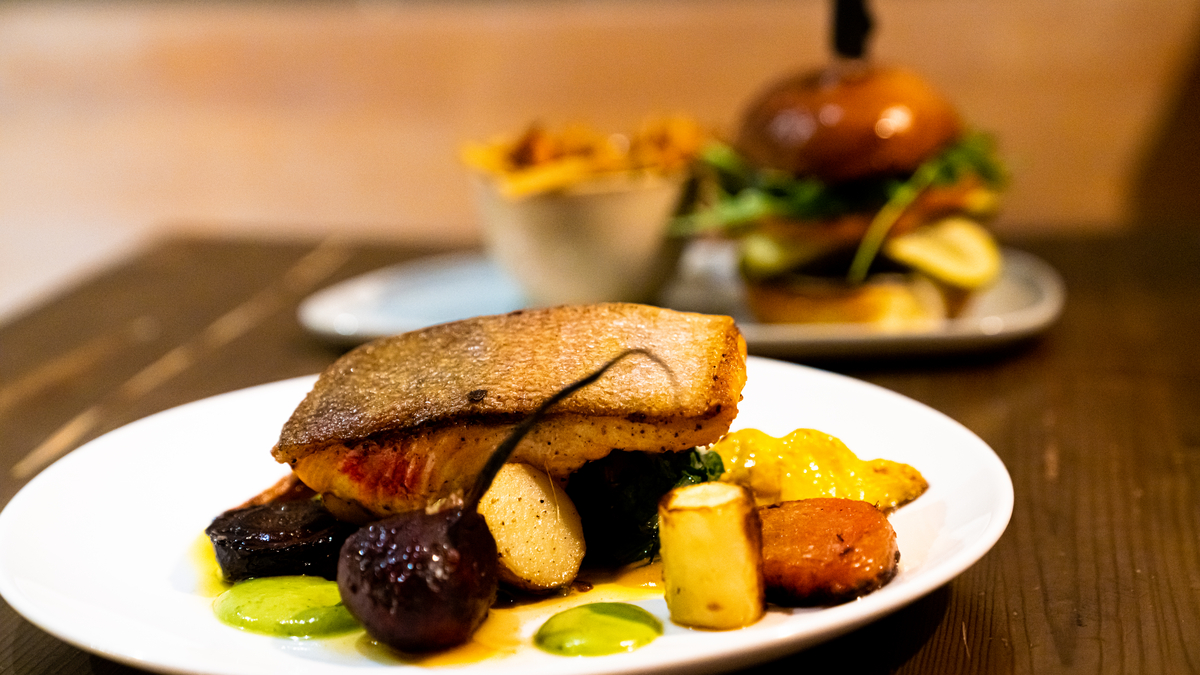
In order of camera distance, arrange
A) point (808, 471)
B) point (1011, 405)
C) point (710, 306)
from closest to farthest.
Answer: point (808, 471), point (1011, 405), point (710, 306)

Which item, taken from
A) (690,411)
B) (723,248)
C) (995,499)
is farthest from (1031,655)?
(723,248)

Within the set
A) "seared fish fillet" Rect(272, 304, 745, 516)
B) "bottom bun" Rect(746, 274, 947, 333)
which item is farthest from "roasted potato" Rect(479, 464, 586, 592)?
"bottom bun" Rect(746, 274, 947, 333)

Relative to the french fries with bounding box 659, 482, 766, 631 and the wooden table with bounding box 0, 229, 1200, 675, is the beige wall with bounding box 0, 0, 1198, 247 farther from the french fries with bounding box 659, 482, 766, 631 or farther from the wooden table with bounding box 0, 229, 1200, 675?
the french fries with bounding box 659, 482, 766, 631

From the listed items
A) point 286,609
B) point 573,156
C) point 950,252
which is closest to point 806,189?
point 950,252

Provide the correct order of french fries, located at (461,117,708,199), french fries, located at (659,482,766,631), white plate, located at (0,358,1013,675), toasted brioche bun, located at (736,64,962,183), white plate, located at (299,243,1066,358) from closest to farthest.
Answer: white plate, located at (0,358,1013,675) → french fries, located at (659,482,766,631) → white plate, located at (299,243,1066,358) → toasted brioche bun, located at (736,64,962,183) → french fries, located at (461,117,708,199)

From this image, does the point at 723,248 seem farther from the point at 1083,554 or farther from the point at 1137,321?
the point at 1083,554

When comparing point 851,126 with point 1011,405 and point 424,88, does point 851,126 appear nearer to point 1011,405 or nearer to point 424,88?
point 1011,405
